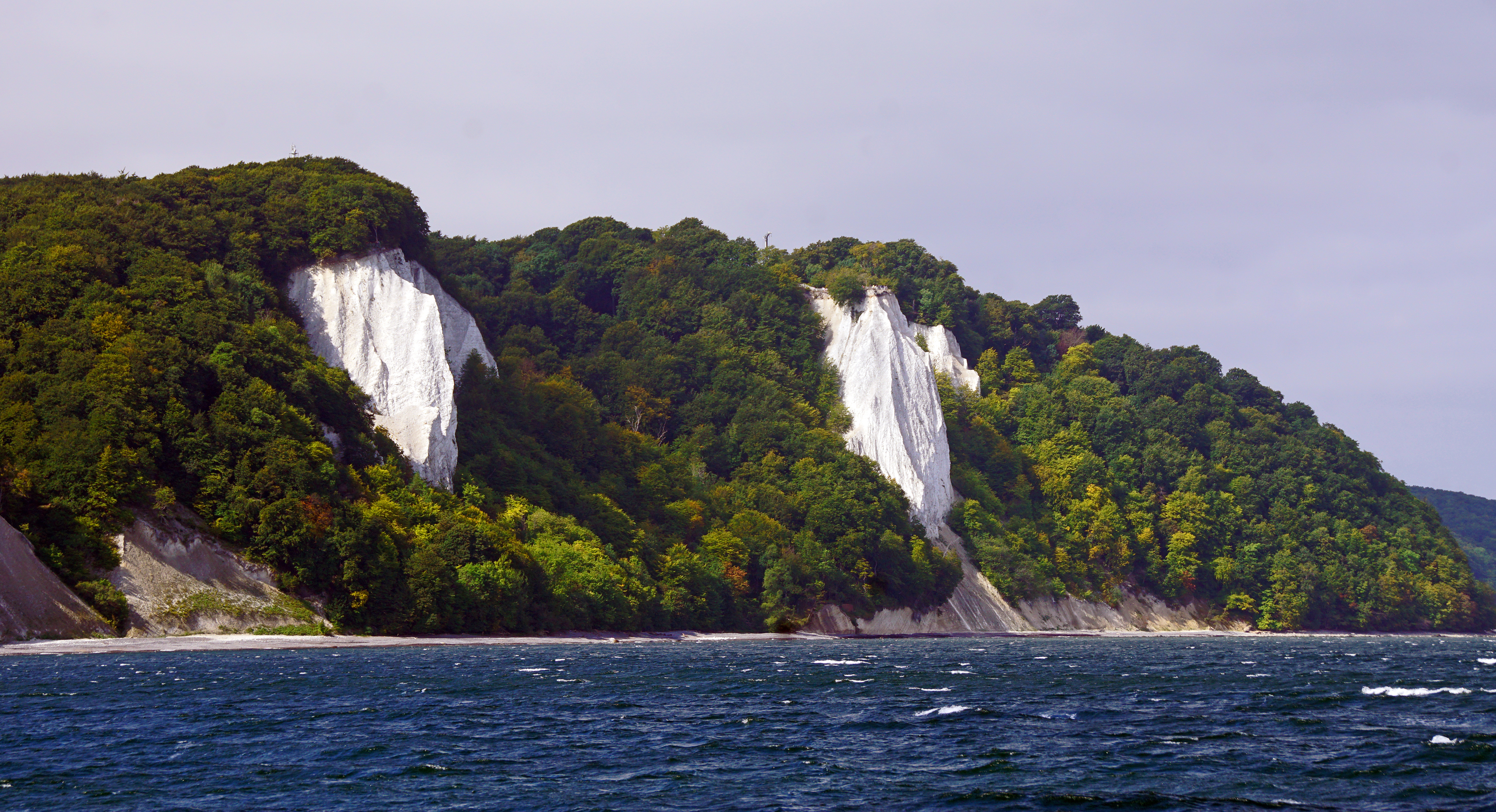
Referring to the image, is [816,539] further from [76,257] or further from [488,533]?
[76,257]

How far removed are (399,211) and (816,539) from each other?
1910 inches

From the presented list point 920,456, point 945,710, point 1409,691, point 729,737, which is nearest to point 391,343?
point 920,456

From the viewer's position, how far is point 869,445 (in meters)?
133

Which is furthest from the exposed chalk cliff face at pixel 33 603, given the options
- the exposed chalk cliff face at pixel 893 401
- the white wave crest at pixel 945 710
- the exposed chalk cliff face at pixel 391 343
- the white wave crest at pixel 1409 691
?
the exposed chalk cliff face at pixel 893 401

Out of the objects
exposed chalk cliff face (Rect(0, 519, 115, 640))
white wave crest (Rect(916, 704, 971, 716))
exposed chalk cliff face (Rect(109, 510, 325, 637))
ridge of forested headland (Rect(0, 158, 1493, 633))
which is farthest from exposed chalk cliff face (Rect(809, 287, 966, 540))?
white wave crest (Rect(916, 704, 971, 716))

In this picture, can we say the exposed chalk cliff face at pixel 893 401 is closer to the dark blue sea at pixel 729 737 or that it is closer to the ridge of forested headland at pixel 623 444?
the ridge of forested headland at pixel 623 444

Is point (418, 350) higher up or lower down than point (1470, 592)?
higher up

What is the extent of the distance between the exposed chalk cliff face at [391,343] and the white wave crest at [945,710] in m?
62.6

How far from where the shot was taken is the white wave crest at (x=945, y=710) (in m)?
34.3

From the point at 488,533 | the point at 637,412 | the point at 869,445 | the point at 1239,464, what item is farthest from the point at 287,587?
the point at 1239,464

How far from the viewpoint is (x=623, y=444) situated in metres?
118

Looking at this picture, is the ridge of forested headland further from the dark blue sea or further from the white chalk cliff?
the dark blue sea

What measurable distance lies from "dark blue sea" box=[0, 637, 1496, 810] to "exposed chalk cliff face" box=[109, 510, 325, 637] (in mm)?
10713

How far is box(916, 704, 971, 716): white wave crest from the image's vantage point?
34344 mm
